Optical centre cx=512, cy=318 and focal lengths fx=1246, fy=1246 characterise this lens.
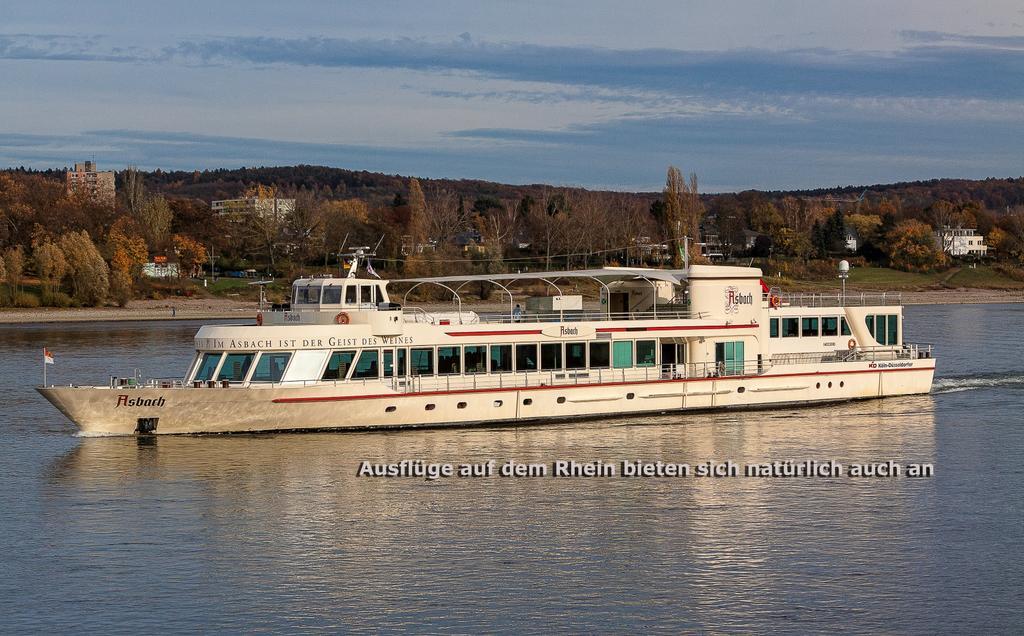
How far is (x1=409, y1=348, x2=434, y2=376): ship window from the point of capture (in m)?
37.4

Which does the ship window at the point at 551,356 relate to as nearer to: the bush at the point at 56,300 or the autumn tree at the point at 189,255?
the bush at the point at 56,300

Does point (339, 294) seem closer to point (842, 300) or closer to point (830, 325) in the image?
point (830, 325)

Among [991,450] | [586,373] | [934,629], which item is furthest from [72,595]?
[991,450]

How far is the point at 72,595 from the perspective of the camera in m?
21.3

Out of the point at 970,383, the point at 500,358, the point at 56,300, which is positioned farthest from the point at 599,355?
the point at 56,300

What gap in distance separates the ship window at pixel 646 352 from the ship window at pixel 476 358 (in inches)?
220

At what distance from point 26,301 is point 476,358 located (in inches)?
3124

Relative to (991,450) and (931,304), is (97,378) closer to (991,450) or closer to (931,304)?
(991,450)

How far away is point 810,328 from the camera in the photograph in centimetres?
4497

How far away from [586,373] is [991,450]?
12407 millimetres

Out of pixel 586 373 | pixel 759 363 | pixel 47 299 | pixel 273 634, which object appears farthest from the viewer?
pixel 47 299

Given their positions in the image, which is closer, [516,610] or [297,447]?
[516,610]

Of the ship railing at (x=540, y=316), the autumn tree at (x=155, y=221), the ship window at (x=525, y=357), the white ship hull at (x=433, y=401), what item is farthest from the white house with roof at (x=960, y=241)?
the ship window at (x=525, y=357)

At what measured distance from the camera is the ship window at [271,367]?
35.4m
